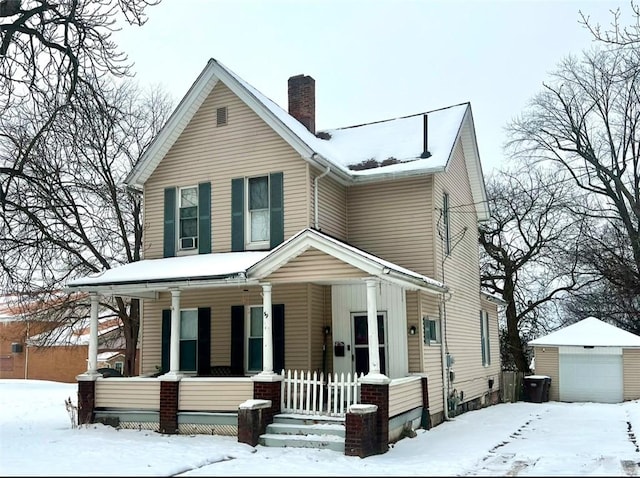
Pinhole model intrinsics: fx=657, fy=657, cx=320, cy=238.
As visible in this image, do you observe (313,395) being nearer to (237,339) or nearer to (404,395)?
(404,395)

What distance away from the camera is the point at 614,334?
24.7 metres

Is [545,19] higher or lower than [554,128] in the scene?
lower

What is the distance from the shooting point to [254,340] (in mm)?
15008

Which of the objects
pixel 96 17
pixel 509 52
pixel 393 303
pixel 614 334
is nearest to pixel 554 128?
pixel 614 334

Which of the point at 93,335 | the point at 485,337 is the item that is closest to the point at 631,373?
the point at 485,337

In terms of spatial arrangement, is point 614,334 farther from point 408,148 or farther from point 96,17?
point 96,17

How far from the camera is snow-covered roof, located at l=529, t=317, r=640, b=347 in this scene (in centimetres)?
2423

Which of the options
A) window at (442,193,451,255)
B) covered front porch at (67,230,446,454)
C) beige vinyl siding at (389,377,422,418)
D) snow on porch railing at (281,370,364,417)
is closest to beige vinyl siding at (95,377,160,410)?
covered front porch at (67,230,446,454)

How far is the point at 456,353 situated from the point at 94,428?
29.7ft

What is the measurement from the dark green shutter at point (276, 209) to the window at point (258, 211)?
0.22m

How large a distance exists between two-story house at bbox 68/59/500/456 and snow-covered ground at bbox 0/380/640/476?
2.88 ft

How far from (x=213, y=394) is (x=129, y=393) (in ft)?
6.81

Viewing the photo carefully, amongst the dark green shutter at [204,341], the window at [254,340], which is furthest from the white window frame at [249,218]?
the dark green shutter at [204,341]

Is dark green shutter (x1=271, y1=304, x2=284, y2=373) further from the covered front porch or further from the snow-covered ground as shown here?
the snow-covered ground
